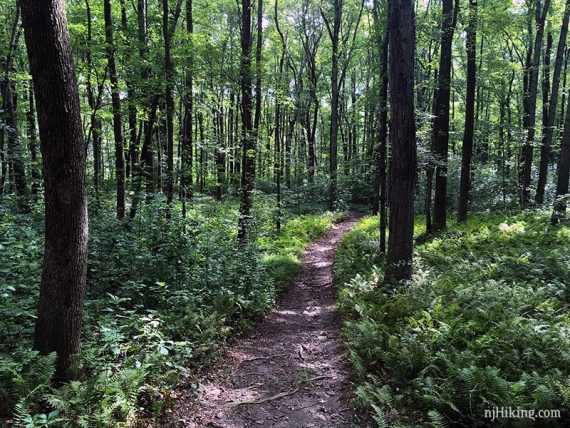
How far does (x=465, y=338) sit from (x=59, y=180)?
5.57 meters

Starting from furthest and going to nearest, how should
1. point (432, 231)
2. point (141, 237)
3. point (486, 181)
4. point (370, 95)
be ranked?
point (486, 181)
point (432, 231)
point (370, 95)
point (141, 237)

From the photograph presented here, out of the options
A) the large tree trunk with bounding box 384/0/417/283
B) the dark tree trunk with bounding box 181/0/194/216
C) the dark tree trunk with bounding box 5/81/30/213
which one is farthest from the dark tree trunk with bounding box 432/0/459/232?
the dark tree trunk with bounding box 5/81/30/213

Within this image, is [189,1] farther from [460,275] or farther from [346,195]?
[346,195]

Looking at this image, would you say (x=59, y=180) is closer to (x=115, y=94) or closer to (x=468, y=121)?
(x=115, y=94)

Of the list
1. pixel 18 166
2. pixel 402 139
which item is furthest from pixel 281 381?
pixel 18 166

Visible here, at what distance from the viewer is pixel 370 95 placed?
479 inches

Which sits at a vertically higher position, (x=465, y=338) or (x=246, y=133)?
(x=246, y=133)

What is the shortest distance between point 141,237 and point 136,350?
4449 millimetres

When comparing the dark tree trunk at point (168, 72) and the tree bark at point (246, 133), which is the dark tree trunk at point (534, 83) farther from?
the dark tree trunk at point (168, 72)

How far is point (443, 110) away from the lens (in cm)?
1309

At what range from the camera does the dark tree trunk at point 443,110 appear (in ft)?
40.2

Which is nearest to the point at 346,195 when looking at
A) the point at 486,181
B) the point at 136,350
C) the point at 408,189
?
the point at 486,181

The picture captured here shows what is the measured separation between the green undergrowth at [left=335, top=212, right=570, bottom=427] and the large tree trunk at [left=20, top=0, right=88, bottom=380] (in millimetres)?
3602

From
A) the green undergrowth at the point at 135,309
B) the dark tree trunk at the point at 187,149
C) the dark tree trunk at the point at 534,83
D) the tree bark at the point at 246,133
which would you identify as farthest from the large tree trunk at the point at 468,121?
the dark tree trunk at the point at 187,149
